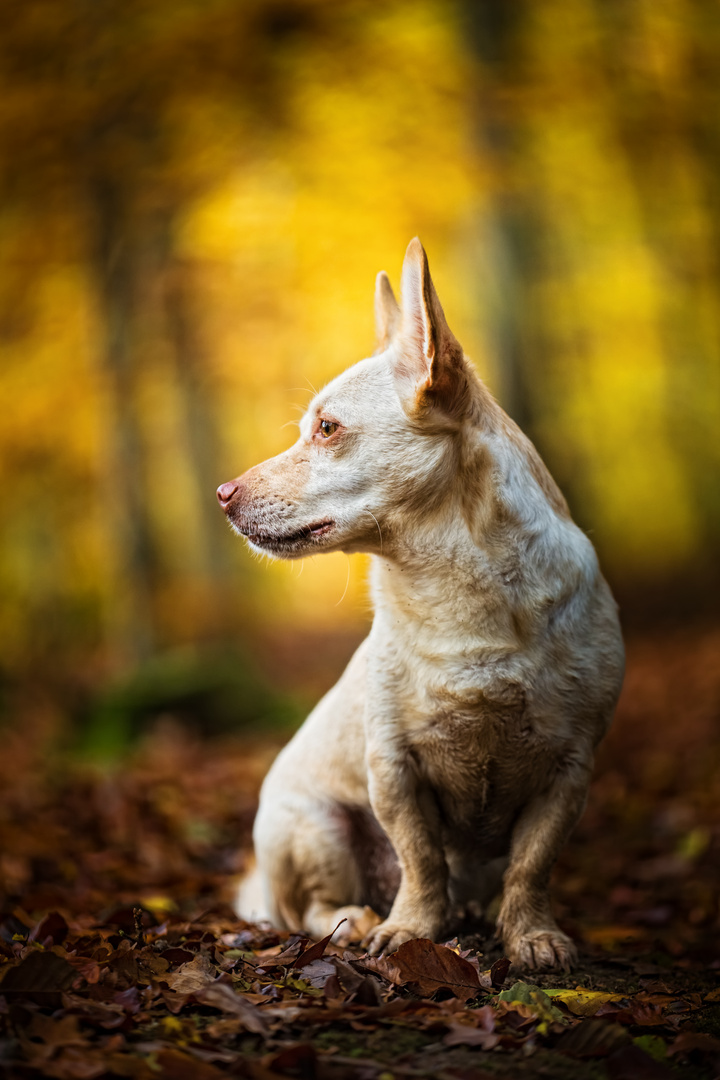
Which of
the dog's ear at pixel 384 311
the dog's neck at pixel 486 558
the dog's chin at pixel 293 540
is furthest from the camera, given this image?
the dog's ear at pixel 384 311

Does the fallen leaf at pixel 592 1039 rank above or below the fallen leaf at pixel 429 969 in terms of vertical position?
below

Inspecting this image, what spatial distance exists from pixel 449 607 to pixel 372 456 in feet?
1.86

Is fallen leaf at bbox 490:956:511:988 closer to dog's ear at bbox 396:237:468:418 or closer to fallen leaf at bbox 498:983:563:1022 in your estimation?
fallen leaf at bbox 498:983:563:1022

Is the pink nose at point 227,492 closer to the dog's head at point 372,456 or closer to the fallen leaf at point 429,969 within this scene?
the dog's head at point 372,456

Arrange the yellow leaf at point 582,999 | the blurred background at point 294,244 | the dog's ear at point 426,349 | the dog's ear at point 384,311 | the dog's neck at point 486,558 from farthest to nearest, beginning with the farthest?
1. the blurred background at point 294,244
2. the dog's ear at point 384,311
3. the dog's neck at point 486,558
4. the dog's ear at point 426,349
5. the yellow leaf at point 582,999

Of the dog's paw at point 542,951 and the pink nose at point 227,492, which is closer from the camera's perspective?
the dog's paw at point 542,951

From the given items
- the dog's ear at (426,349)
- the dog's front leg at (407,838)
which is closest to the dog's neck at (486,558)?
the dog's ear at (426,349)

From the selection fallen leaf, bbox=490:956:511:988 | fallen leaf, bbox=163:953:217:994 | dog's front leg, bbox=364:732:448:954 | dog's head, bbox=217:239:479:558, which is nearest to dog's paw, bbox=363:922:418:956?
dog's front leg, bbox=364:732:448:954

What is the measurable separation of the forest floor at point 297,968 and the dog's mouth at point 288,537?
4.18 ft

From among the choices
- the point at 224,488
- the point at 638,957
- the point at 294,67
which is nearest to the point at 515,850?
the point at 638,957

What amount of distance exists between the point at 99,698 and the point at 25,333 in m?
5.83

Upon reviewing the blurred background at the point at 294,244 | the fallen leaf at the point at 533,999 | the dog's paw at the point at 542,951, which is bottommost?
the dog's paw at the point at 542,951

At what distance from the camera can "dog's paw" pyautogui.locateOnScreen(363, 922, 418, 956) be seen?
314 centimetres

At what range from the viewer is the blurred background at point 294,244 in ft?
29.1
